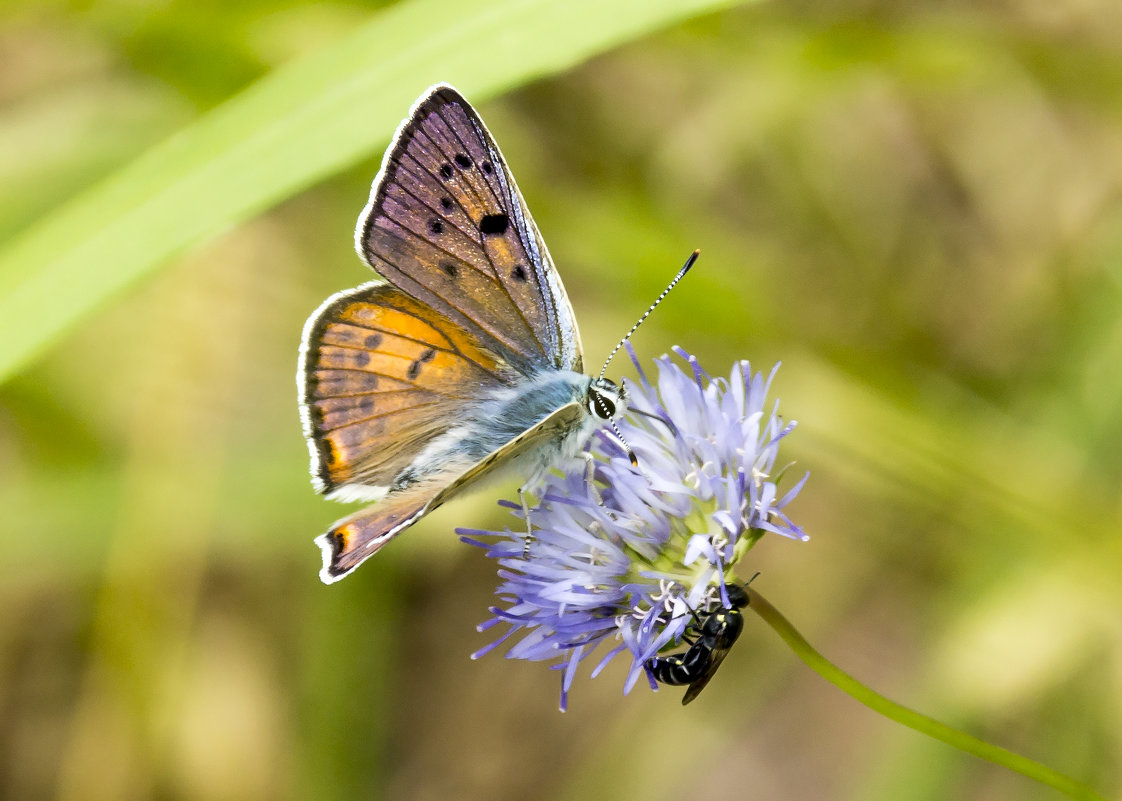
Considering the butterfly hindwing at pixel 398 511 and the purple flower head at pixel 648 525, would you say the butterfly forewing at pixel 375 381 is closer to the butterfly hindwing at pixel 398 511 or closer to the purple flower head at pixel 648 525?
the butterfly hindwing at pixel 398 511

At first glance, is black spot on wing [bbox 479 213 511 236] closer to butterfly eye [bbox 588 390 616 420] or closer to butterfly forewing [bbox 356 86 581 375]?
butterfly forewing [bbox 356 86 581 375]

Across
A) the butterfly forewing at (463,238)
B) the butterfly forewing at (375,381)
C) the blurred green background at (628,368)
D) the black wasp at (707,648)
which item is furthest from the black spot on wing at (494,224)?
the blurred green background at (628,368)

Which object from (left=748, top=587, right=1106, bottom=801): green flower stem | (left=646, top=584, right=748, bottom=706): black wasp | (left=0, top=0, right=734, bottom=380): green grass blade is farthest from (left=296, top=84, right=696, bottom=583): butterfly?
(left=748, top=587, right=1106, bottom=801): green flower stem

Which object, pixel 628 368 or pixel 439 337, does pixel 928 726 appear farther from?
pixel 628 368

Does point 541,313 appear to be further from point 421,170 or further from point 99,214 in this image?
point 99,214

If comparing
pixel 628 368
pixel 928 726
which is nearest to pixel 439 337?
pixel 928 726

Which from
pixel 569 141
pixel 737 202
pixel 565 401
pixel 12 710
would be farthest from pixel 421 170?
pixel 12 710
